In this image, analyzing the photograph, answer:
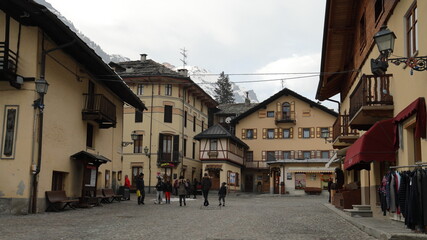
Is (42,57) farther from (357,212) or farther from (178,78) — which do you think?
(178,78)

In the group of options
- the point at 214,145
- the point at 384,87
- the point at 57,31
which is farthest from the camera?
the point at 214,145

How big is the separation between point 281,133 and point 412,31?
45740 millimetres

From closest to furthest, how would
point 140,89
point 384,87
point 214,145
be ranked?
point 384,87 < point 140,89 < point 214,145

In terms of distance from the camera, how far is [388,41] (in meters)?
9.79

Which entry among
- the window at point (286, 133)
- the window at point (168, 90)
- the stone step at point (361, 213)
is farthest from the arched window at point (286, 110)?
the stone step at point (361, 213)

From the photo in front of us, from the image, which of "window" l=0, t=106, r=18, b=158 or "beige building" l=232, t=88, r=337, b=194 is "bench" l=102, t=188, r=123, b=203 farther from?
"beige building" l=232, t=88, r=337, b=194

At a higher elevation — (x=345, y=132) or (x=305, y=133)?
(x=305, y=133)

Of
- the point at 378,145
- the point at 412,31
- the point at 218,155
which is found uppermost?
the point at 412,31

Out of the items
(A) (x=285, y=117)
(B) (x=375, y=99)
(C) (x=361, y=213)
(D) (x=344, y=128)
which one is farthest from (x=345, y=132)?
(A) (x=285, y=117)

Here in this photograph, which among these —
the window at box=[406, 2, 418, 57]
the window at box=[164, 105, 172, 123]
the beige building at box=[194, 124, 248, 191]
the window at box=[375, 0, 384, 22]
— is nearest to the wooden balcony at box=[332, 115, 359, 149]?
the window at box=[375, 0, 384, 22]

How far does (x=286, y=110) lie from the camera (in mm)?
57250

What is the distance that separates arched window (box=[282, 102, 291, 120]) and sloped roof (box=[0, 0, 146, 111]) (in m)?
33.4

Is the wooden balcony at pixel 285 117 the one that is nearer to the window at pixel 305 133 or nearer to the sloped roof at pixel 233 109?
the window at pixel 305 133

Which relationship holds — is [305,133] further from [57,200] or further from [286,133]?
[57,200]
